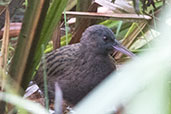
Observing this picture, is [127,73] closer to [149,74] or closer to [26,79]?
[149,74]

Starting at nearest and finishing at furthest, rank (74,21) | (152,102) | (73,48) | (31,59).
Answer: (152,102), (31,59), (73,48), (74,21)

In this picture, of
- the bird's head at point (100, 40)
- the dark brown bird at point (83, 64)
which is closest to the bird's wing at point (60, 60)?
the dark brown bird at point (83, 64)

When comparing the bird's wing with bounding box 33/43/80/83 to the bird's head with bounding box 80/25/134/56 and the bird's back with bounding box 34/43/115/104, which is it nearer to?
the bird's back with bounding box 34/43/115/104

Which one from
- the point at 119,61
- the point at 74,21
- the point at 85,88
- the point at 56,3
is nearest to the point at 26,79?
the point at 56,3

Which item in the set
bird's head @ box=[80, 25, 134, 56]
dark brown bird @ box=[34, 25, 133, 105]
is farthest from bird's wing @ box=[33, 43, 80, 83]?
bird's head @ box=[80, 25, 134, 56]

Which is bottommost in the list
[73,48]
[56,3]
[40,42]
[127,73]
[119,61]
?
Result: [119,61]

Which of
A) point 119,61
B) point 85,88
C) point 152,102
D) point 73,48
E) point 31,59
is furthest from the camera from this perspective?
point 119,61

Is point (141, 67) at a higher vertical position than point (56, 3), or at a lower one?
higher

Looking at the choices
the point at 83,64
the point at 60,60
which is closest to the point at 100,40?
the point at 83,64

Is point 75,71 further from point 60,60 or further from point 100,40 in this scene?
point 100,40
